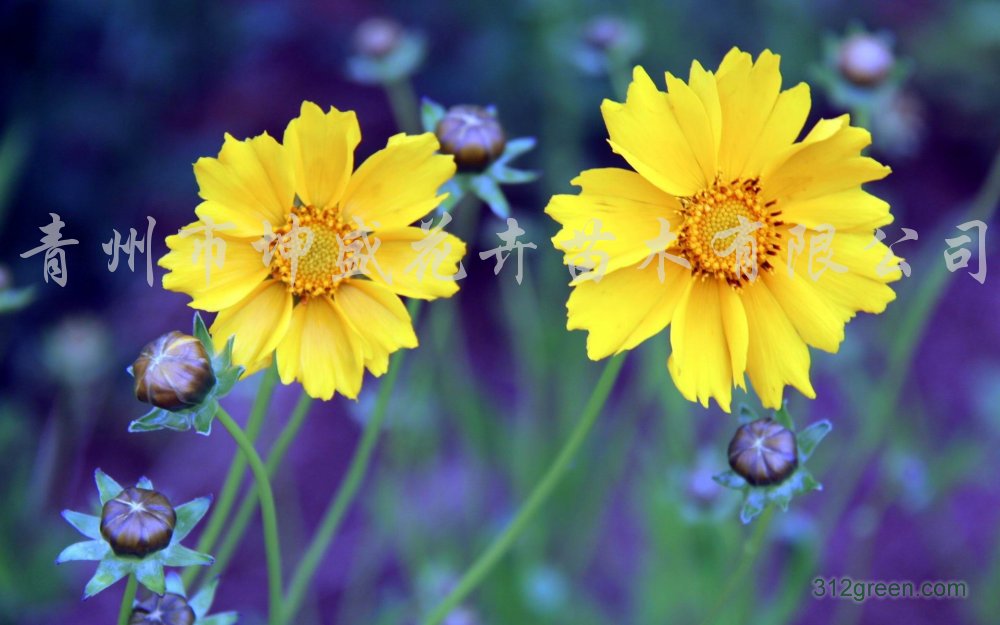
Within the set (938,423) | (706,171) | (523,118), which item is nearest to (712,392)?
(706,171)

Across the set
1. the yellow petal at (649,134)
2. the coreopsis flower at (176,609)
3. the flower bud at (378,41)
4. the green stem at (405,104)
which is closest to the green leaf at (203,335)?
the coreopsis flower at (176,609)

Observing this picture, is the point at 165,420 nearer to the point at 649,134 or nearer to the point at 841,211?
the point at 649,134

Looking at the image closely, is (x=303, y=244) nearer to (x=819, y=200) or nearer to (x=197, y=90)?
(x=819, y=200)

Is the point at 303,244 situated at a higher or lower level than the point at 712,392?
higher

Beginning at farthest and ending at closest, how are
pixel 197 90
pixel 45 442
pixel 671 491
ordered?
pixel 197 90 → pixel 45 442 → pixel 671 491

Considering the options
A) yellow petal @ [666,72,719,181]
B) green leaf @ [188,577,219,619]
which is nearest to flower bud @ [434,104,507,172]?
yellow petal @ [666,72,719,181]

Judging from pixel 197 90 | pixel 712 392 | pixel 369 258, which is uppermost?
pixel 197 90

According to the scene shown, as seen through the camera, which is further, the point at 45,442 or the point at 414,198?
the point at 45,442

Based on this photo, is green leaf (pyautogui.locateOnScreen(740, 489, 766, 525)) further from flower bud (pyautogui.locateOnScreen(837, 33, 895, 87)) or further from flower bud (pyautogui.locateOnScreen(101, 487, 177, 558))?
flower bud (pyautogui.locateOnScreen(837, 33, 895, 87))
